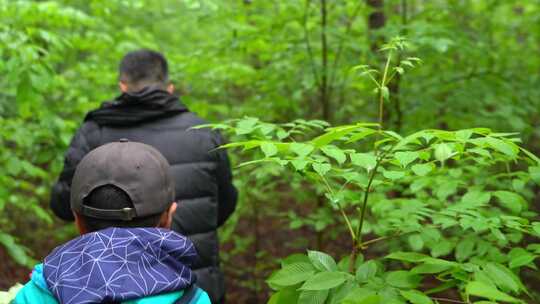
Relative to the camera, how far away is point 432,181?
2465mm

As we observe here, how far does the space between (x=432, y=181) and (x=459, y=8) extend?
2.67m

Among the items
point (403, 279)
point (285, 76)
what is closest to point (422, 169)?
point (403, 279)

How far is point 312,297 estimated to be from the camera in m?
1.66

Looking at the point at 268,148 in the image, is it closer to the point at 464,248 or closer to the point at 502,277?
the point at 502,277

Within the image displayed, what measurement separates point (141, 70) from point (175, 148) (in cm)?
47

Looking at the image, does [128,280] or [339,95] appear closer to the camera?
[128,280]

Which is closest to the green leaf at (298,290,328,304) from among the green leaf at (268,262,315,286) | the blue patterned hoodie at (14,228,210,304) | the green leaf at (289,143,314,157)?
the green leaf at (268,262,315,286)

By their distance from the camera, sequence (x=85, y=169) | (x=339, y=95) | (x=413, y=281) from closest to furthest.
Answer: (x=85, y=169)
(x=413, y=281)
(x=339, y=95)

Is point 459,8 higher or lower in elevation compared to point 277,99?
higher

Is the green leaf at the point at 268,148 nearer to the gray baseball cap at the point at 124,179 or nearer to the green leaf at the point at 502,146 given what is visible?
the gray baseball cap at the point at 124,179

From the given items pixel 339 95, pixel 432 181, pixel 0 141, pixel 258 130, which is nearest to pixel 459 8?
pixel 339 95

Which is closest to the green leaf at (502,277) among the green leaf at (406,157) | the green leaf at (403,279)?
the green leaf at (403,279)

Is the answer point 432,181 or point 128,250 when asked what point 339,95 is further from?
point 128,250

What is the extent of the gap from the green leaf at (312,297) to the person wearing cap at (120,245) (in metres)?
0.31
